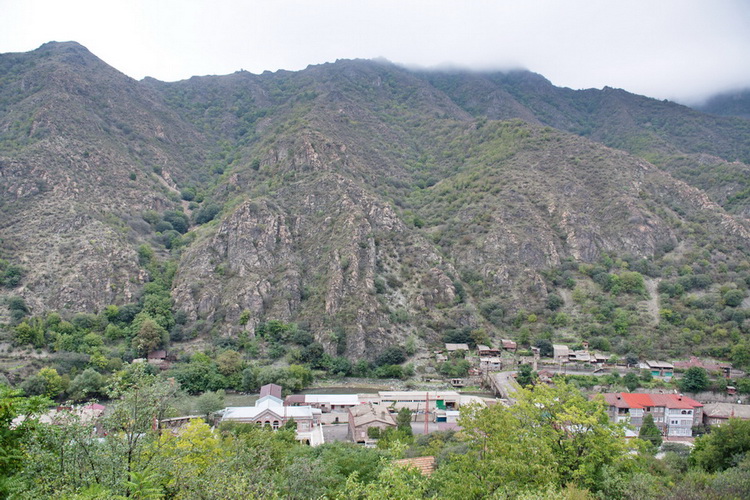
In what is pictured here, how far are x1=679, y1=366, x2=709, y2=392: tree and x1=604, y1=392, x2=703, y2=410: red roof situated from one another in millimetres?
7661

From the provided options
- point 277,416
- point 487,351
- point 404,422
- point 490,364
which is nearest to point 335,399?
point 277,416

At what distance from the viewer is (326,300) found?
2628 inches

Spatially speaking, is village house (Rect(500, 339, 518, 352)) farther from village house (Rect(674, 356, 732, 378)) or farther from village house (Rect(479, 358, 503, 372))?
village house (Rect(674, 356, 732, 378))

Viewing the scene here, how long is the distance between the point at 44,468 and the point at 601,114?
16900 cm

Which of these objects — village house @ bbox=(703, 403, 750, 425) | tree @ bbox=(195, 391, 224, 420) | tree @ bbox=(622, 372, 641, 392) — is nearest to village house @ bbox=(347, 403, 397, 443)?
tree @ bbox=(195, 391, 224, 420)

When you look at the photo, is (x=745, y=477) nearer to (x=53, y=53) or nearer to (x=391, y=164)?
(x=391, y=164)

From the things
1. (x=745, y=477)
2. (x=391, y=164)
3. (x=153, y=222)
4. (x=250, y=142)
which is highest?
(x=250, y=142)

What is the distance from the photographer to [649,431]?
40.1m

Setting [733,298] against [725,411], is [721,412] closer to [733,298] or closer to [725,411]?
[725,411]

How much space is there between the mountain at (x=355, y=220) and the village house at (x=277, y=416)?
57.1 feet

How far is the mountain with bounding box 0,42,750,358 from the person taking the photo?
6391cm

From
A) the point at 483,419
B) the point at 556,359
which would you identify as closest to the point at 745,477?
the point at 483,419

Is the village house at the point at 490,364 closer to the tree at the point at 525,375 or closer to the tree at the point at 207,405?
the tree at the point at 525,375

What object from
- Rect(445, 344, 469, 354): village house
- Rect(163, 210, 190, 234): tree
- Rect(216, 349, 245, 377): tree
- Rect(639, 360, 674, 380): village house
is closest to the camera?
Rect(216, 349, 245, 377): tree
